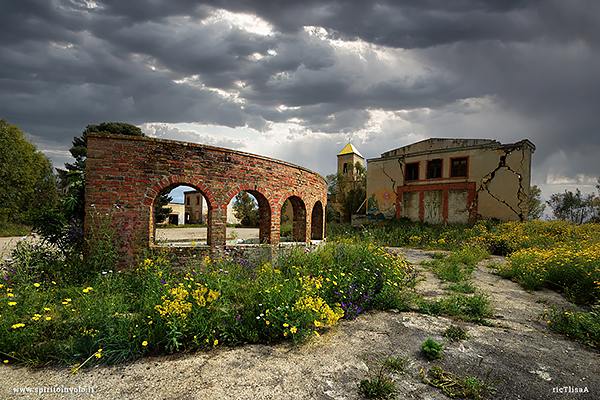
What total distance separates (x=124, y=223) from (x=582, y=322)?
8.97m

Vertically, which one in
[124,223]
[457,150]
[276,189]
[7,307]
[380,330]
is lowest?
[380,330]

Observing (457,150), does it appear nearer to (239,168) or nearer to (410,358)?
(239,168)

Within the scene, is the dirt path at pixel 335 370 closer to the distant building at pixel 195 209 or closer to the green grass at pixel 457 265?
the green grass at pixel 457 265

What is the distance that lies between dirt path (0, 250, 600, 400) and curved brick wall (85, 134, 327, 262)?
11.2 feet

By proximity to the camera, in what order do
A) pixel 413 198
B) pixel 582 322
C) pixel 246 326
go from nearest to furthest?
1. pixel 246 326
2. pixel 582 322
3. pixel 413 198

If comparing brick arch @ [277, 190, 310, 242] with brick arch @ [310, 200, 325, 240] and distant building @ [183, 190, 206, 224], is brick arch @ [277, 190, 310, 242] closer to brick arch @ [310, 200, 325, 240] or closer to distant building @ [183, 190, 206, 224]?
brick arch @ [310, 200, 325, 240]

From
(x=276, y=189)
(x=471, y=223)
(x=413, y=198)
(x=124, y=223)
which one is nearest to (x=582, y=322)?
(x=276, y=189)

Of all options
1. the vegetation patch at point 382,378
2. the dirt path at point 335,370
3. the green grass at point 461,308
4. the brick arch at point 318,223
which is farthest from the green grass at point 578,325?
the brick arch at point 318,223

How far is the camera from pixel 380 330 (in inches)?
180

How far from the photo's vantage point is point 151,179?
263 inches

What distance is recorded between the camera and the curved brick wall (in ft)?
20.9

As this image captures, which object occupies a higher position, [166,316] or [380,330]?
[166,316]

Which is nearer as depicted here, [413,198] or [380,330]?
[380,330]

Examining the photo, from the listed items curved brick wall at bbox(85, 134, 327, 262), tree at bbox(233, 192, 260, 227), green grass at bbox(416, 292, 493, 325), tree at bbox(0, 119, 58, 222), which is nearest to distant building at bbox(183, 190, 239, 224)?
tree at bbox(233, 192, 260, 227)
